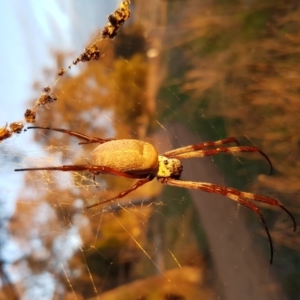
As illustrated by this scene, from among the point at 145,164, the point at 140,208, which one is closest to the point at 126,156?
the point at 145,164

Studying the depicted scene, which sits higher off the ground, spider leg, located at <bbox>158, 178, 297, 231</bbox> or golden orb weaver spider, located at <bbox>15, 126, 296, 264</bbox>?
golden orb weaver spider, located at <bbox>15, 126, 296, 264</bbox>

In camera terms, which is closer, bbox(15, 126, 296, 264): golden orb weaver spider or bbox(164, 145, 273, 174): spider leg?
bbox(15, 126, 296, 264): golden orb weaver spider

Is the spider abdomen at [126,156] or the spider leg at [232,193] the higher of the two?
the spider abdomen at [126,156]

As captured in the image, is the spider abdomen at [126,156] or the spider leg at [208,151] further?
the spider leg at [208,151]

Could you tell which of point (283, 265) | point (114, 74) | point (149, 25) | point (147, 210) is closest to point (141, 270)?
point (147, 210)

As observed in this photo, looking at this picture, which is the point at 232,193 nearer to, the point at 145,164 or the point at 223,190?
the point at 223,190

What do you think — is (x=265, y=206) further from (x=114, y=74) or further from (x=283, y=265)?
(x=114, y=74)

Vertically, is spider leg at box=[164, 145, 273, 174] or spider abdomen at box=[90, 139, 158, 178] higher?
spider abdomen at box=[90, 139, 158, 178]

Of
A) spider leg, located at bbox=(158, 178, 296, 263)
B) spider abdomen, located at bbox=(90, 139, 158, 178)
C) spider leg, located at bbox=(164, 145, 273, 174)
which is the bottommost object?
spider leg, located at bbox=(158, 178, 296, 263)
